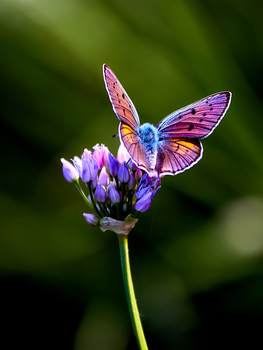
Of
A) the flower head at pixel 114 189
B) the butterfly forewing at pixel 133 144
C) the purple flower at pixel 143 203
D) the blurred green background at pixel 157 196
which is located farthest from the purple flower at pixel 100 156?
the blurred green background at pixel 157 196

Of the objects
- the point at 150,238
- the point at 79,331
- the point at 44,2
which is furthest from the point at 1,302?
the point at 44,2

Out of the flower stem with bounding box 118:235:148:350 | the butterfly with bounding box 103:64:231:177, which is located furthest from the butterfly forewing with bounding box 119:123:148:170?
the flower stem with bounding box 118:235:148:350

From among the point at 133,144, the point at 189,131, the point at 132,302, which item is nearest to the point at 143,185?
the point at 133,144

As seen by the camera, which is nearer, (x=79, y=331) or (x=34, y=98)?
(x=79, y=331)

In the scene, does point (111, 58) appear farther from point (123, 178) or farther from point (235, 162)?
point (123, 178)

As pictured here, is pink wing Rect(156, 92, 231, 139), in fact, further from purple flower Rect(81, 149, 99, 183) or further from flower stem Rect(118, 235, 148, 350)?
flower stem Rect(118, 235, 148, 350)
